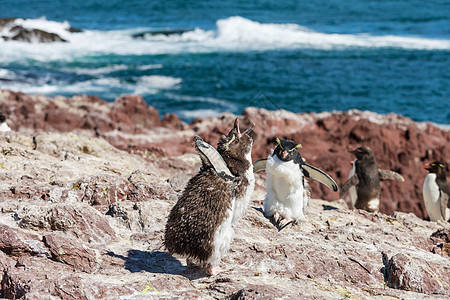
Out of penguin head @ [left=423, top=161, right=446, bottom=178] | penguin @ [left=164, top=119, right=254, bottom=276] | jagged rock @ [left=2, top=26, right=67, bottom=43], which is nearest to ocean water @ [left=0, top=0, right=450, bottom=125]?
jagged rock @ [left=2, top=26, right=67, bottom=43]

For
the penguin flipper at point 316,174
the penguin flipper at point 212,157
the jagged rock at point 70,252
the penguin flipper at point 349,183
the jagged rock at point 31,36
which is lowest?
the penguin flipper at point 349,183

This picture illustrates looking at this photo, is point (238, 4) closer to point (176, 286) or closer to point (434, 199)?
point (434, 199)

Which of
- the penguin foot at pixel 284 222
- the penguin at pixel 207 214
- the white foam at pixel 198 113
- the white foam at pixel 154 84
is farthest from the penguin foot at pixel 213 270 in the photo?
the white foam at pixel 154 84

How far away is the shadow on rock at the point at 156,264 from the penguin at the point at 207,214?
120mm

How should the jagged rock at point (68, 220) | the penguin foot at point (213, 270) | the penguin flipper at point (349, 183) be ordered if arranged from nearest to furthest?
the penguin foot at point (213, 270)
the jagged rock at point (68, 220)
the penguin flipper at point (349, 183)

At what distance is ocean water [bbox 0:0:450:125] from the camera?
28203 mm

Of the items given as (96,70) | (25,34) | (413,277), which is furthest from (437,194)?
(25,34)

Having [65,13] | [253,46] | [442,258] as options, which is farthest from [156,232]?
[65,13]

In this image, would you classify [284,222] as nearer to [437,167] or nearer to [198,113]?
[437,167]

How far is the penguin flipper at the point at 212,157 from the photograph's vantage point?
17.1 feet

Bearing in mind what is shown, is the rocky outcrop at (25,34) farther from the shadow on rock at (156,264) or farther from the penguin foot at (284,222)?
the shadow on rock at (156,264)

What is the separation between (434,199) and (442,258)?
512 cm

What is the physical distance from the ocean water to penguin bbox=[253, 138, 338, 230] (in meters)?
9.50

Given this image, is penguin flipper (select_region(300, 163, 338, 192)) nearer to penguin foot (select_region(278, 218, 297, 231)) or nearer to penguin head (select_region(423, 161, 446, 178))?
penguin foot (select_region(278, 218, 297, 231))
